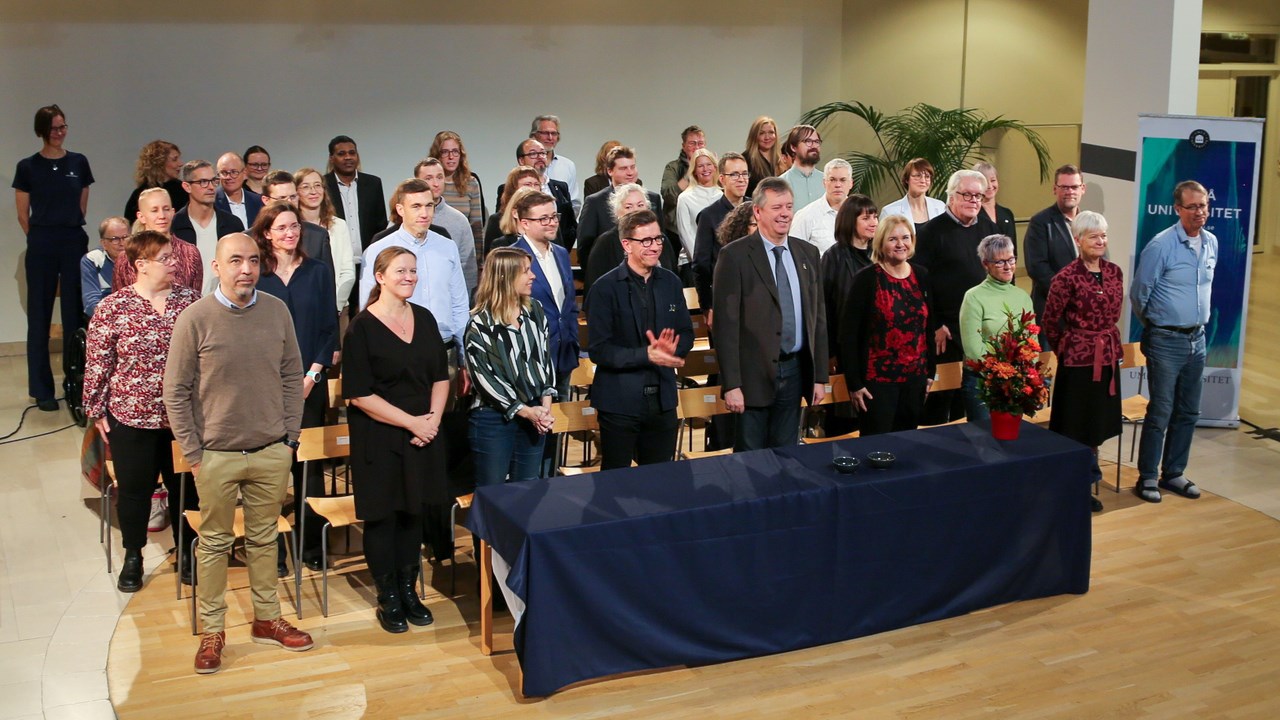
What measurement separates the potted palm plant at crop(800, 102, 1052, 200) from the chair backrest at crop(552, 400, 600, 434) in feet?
19.9

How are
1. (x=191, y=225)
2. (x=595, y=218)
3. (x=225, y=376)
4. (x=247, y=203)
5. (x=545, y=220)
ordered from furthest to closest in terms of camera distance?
1. (x=595, y=218)
2. (x=247, y=203)
3. (x=191, y=225)
4. (x=545, y=220)
5. (x=225, y=376)

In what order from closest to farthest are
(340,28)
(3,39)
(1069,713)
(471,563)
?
(1069,713) → (471,563) → (3,39) → (340,28)

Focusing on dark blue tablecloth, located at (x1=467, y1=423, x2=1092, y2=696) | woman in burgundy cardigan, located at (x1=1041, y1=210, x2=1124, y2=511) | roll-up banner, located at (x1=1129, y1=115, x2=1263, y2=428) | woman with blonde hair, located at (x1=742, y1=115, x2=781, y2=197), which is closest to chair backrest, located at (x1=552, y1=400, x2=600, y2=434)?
dark blue tablecloth, located at (x1=467, y1=423, x2=1092, y2=696)

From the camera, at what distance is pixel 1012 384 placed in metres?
5.07

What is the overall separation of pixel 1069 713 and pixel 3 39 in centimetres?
840

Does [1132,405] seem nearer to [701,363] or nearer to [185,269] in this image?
[701,363]

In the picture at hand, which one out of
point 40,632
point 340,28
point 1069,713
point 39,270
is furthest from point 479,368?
point 340,28

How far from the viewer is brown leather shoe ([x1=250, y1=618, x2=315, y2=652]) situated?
4.70m

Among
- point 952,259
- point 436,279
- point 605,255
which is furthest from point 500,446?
point 952,259

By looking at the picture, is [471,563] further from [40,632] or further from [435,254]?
[40,632]

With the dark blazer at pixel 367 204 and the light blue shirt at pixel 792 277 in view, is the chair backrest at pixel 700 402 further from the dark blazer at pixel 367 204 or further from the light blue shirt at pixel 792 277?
the dark blazer at pixel 367 204

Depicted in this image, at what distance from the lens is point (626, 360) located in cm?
503

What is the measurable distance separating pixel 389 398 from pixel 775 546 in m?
1.52

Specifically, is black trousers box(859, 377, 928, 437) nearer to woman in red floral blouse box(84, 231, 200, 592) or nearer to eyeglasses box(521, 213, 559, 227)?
eyeglasses box(521, 213, 559, 227)
